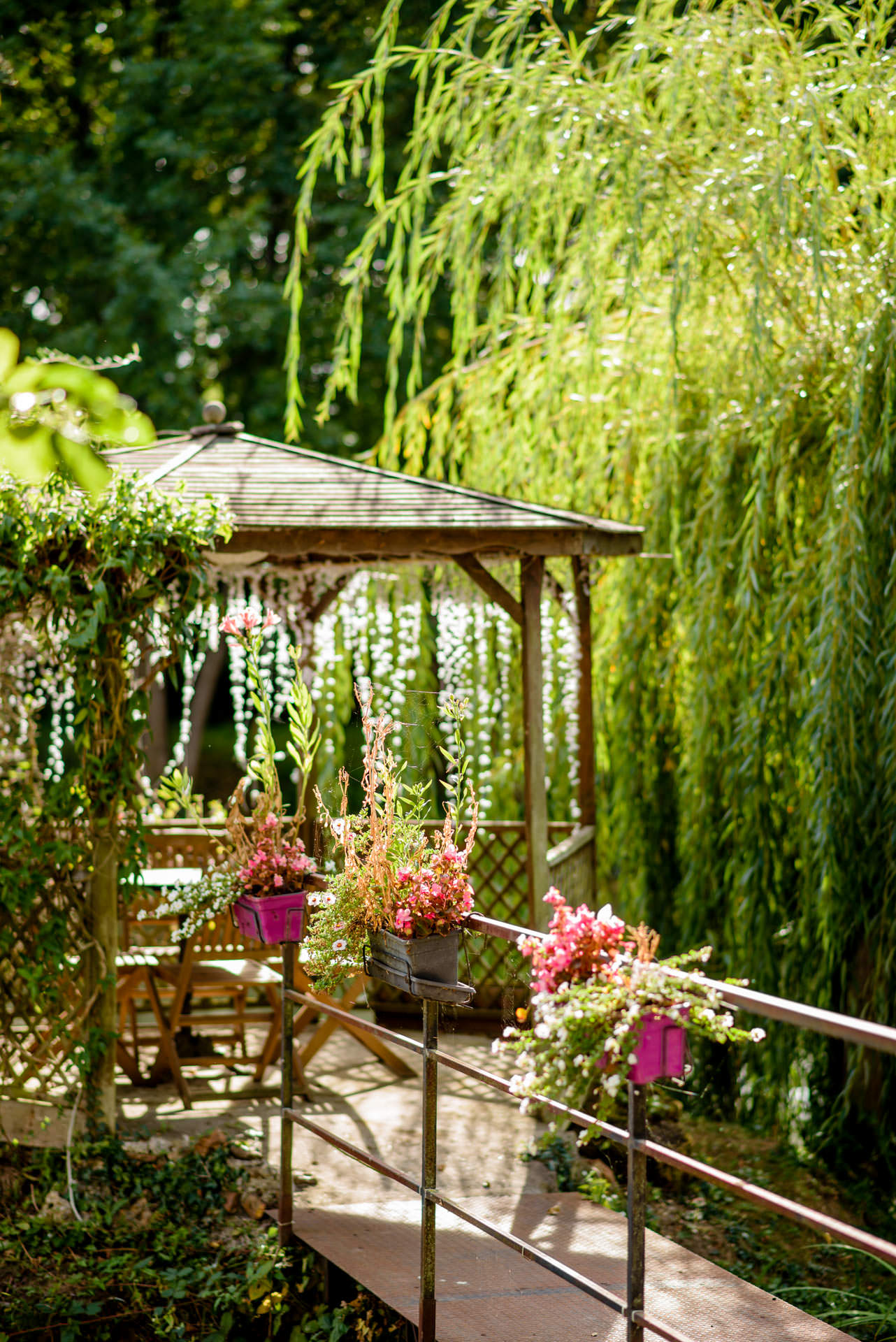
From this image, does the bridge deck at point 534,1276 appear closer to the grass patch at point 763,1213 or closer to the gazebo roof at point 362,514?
the grass patch at point 763,1213

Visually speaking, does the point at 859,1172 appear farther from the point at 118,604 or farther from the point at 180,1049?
the point at 118,604

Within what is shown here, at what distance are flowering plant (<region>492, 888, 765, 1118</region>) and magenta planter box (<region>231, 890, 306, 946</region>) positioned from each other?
3.80 feet

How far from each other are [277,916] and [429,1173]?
2.91 ft

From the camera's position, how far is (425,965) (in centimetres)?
286

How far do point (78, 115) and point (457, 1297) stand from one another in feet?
38.1

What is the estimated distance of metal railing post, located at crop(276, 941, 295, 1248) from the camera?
3.55 m

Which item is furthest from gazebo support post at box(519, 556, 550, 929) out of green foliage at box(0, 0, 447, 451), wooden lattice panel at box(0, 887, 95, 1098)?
green foliage at box(0, 0, 447, 451)

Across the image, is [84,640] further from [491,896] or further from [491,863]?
[491,863]

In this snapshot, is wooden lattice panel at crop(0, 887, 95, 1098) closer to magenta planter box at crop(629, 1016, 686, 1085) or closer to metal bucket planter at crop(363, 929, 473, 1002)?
metal bucket planter at crop(363, 929, 473, 1002)

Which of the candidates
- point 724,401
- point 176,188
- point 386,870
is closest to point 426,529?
point 724,401

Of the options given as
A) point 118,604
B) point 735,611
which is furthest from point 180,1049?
point 735,611

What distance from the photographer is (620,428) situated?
631cm

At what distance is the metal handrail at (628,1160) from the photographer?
1889 millimetres

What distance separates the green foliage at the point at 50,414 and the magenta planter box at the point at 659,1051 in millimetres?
1369
